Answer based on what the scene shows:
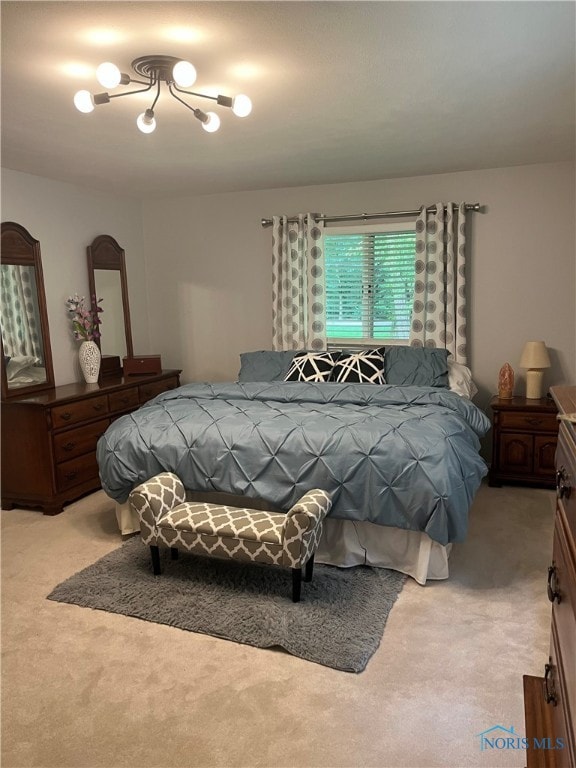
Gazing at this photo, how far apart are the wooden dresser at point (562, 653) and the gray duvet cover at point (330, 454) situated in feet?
4.05

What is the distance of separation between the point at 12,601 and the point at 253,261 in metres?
3.42

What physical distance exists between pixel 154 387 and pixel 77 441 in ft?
3.45

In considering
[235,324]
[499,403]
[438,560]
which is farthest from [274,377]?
[438,560]

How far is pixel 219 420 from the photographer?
3.23 metres

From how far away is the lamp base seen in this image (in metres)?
4.17

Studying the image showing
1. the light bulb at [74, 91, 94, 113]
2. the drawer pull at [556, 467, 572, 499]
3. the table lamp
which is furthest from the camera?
the table lamp

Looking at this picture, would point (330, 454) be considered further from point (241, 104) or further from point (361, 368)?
point (241, 104)

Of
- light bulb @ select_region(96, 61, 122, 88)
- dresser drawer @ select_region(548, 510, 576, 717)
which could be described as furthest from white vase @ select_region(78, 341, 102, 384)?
dresser drawer @ select_region(548, 510, 576, 717)

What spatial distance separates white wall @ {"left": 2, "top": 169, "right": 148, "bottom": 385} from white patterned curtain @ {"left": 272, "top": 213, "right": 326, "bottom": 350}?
1513 mm

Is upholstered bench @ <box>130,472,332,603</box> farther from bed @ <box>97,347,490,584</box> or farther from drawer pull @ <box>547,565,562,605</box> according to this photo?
drawer pull @ <box>547,565,562,605</box>

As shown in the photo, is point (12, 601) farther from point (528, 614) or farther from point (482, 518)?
point (482, 518)

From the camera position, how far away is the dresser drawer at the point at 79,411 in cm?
388

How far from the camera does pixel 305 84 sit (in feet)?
8.08

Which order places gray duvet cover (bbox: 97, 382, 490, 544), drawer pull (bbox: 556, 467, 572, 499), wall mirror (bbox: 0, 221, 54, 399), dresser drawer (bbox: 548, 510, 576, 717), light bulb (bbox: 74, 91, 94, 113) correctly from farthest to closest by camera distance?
wall mirror (bbox: 0, 221, 54, 399), gray duvet cover (bbox: 97, 382, 490, 544), light bulb (bbox: 74, 91, 94, 113), drawer pull (bbox: 556, 467, 572, 499), dresser drawer (bbox: 548, 510, 576, 717)
